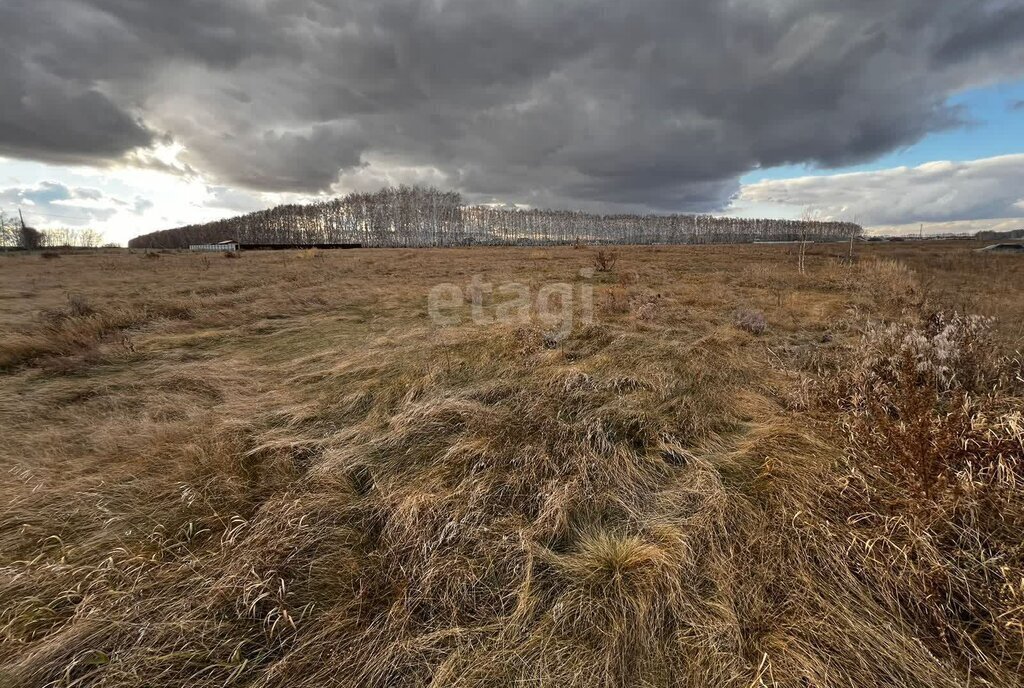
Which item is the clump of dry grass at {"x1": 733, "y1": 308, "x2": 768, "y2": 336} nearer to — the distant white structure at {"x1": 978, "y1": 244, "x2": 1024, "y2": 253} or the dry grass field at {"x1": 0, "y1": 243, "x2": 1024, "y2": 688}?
the dry grass field at {"x1": 0, "y1": 243, "x2": 1024, "y2": 688}

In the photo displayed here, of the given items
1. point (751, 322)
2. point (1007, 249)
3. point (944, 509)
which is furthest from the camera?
point (1007, 249)

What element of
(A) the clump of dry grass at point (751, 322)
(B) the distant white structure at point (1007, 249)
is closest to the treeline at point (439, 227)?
(B) the distant white structure at point (1007, 249)

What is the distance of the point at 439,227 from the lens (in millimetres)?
87125

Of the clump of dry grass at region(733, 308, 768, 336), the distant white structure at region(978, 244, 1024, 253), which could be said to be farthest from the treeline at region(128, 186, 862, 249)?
the clump of dry grass at region(733, 308, 768, 336)

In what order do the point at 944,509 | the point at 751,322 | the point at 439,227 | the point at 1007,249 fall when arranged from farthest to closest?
the point at 439,227 → the point at 1007,249 → the point at 751,322 → the point at 944,509

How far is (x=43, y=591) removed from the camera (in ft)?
6.91

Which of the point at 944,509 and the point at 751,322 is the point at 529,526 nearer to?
the point at 944,509

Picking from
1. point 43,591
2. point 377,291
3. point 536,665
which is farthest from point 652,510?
point 377,291

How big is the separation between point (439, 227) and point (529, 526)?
90063 millimetres

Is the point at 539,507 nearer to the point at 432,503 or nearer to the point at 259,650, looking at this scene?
the point at 432,503

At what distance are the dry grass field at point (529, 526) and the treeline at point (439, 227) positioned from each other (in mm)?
82545

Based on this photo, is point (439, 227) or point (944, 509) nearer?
point (944, 509)

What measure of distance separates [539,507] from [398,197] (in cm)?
9441

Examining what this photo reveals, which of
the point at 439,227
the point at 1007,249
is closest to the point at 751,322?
the point at 1007,249
